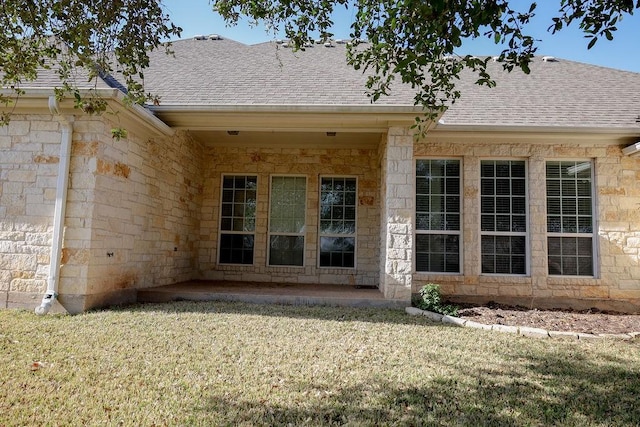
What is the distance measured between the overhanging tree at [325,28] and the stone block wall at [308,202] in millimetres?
4783

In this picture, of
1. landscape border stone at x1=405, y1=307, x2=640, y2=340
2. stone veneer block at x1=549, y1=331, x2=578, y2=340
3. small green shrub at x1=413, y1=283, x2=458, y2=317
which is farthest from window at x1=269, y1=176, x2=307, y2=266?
stone veneer block at x1=549, y1=331, x2=578, y2=340

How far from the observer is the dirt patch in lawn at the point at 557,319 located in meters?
5.28

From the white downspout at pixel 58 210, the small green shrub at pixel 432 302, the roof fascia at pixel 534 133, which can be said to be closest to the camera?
the white downspout at pixel 58 210

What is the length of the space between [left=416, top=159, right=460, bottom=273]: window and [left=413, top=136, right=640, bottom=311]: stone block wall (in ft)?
0.51

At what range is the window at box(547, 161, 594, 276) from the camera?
276 inches

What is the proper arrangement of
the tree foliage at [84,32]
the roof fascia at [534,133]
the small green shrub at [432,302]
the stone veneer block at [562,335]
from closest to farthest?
1. the tree foliage at [84,32]
2. the stone veneer block at [562,335]
3. the small green shrub at [432,302]
4. the roof fascia at [534,133]

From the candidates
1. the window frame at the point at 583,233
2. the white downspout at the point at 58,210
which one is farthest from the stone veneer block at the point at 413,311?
the white downspout at the point at 58,210

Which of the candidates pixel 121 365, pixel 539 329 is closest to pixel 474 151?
pixel 539 329

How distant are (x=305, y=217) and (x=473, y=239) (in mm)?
3402

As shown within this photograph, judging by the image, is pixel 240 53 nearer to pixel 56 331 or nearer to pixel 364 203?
pixel 364 203

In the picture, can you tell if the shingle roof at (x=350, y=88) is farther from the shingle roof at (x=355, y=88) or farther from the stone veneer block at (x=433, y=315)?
the stone veneer block at (x=433, y=315)

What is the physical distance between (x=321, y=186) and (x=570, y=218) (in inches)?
184

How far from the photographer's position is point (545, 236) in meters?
6.98

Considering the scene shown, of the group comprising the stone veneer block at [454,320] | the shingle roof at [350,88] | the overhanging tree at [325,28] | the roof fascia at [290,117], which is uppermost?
the shingle roof at [350,88]
